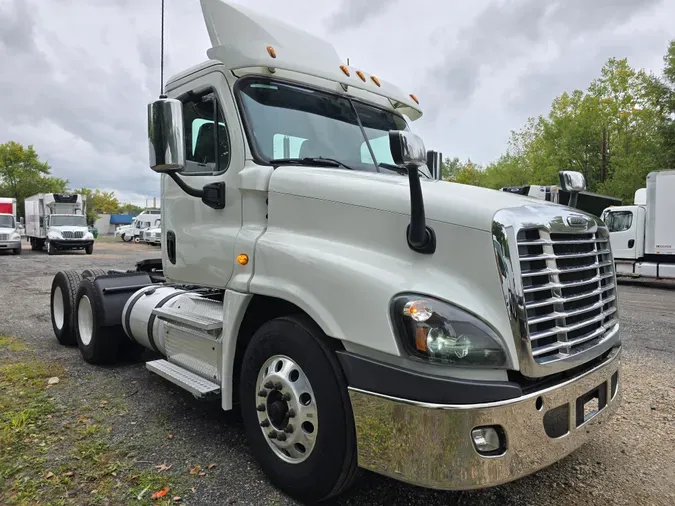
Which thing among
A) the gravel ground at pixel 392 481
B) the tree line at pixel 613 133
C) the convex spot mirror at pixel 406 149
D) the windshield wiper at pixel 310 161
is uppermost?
the tree line at pixel 613 133

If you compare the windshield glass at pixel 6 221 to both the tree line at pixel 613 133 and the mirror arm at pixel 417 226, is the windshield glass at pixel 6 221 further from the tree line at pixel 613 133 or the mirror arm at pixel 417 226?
the mirror arm at pixel 417 226

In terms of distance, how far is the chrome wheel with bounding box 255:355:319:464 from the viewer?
2.64 m

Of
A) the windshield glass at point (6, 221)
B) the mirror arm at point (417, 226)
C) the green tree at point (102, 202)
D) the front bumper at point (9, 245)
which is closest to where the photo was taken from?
the mirror arm at point (417, 226)

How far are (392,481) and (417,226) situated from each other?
1653 millimetres

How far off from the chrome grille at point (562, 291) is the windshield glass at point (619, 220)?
1517 cm

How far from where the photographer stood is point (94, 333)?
17.1ft

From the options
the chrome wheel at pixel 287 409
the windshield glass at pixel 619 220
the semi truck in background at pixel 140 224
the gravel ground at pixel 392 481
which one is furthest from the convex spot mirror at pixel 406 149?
the semi truck in background at pixel 140 224

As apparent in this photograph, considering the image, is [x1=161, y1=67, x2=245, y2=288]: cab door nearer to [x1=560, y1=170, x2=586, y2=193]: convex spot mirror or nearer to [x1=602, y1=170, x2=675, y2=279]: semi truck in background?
[x1=560, y1=170, x2=586, y2=193]: convex spot mirror

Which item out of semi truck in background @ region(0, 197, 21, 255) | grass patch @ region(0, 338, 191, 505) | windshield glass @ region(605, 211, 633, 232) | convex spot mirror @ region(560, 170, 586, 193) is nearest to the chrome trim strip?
convex spot mirror @ region(560, 170, 586, 193)

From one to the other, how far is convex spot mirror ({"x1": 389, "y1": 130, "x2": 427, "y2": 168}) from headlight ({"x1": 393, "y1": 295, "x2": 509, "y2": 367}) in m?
0.63

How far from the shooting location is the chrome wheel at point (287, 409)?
8.65ft

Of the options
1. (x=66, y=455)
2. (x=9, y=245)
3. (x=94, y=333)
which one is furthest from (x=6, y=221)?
(x=66, y=455)

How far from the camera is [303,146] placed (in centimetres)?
333

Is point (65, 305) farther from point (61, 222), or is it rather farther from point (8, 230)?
point (61, 222)
